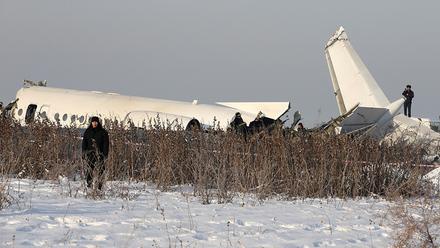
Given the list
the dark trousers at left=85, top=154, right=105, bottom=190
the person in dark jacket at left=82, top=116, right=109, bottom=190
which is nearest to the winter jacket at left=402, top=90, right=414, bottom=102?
the person in dark jacket at left=82, top=116, right=109, bottom=190

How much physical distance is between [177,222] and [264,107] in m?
17.0

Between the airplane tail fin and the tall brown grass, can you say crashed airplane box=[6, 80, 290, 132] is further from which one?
the tall brown grass

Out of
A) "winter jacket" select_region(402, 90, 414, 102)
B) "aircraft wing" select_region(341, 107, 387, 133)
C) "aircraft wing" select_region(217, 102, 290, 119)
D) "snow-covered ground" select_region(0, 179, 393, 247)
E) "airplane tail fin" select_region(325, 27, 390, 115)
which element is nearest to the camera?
"snow-covered ground" select_region(0, 179, 393, 247)

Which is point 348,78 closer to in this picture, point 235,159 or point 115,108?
point 115,108

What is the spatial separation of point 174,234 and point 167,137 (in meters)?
7.12

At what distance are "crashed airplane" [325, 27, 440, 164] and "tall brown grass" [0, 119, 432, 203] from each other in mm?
9120

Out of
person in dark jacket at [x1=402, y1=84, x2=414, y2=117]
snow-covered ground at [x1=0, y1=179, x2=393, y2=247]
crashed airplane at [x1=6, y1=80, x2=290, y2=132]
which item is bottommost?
snow-covered ground at [x1=0, y1=179, x2=393, y2=247]

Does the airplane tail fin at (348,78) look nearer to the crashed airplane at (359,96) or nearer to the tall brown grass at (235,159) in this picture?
the crashed airplane at (359,96)

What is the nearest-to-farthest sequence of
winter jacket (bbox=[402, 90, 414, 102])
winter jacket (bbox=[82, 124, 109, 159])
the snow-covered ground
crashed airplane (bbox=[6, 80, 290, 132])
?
1. the snow-covered ground
2. winter jacket (bbox=[82, 124, 109, 159])
3. crashed airplane (bbox=[6, 80, 290, 132])
4. winter jacket (bbox=[402, 90, 414, 102])

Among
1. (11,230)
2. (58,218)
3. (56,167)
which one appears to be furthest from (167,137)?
(11,230)

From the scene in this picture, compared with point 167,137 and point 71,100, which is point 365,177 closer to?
point 167,137

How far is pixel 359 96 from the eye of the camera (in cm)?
2997

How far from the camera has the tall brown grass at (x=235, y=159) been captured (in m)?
13.9

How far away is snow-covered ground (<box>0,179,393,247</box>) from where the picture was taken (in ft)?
27.1
